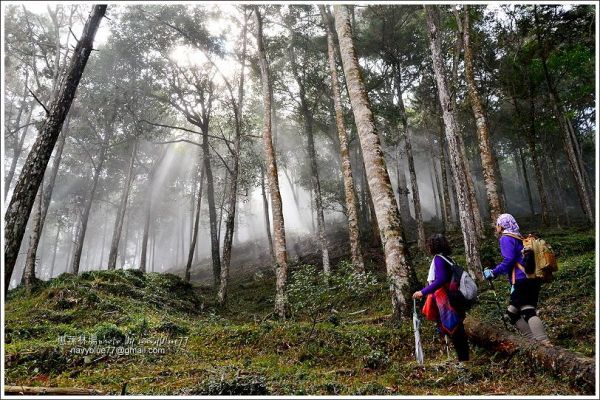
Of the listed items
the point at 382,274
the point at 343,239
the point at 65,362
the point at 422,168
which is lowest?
the point at 65,362

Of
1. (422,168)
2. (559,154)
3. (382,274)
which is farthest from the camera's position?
(422,168)

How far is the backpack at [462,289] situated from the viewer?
4.59 m

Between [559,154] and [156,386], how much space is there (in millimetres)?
39501

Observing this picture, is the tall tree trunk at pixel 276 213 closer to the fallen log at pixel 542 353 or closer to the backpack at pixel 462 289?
the fallen log at pixel 542 353

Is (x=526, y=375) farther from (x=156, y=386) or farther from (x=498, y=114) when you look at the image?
(x=498, y=114)

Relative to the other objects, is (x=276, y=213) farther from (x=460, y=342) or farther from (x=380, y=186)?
(x=460, y=342)

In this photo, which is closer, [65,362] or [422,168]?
[65,362]

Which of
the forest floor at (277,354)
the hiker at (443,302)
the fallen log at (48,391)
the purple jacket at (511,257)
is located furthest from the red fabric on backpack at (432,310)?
the fallen log at (48,391)

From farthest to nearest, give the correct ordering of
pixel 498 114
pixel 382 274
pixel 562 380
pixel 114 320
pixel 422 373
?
pixel 498 114
pixel 382 274
pixel 114 320
pixel 422 373
pixel 562 380

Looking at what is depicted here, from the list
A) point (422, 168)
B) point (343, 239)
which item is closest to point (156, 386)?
point (343, 239)

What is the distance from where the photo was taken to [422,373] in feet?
14.5

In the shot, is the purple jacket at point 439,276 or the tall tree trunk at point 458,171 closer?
the purple jacket at point 439,276

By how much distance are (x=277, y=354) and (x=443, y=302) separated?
2.81 metres

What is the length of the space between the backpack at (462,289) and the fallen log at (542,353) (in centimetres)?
63
